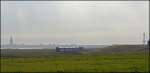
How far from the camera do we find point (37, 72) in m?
39.8

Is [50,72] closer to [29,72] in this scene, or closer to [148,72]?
[29,72]

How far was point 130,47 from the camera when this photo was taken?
13638 cm

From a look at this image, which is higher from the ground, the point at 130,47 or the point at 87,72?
the point at 87,72

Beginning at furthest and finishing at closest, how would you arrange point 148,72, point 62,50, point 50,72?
point 62,50, point 50,72, point 148,72

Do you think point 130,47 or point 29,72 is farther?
point 130,47

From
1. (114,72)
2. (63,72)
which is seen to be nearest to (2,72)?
(63,72)

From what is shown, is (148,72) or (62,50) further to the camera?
(62,50)

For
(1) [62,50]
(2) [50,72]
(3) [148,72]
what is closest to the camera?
(3) [148,72]

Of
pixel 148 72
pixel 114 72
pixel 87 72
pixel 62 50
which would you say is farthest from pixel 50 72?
pixel 62 50

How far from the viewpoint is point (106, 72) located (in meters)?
38.2

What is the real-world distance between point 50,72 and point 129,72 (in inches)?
343

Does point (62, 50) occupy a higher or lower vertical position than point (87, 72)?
lower

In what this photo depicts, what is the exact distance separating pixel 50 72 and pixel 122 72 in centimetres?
792

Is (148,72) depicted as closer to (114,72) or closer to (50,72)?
(114,72)
